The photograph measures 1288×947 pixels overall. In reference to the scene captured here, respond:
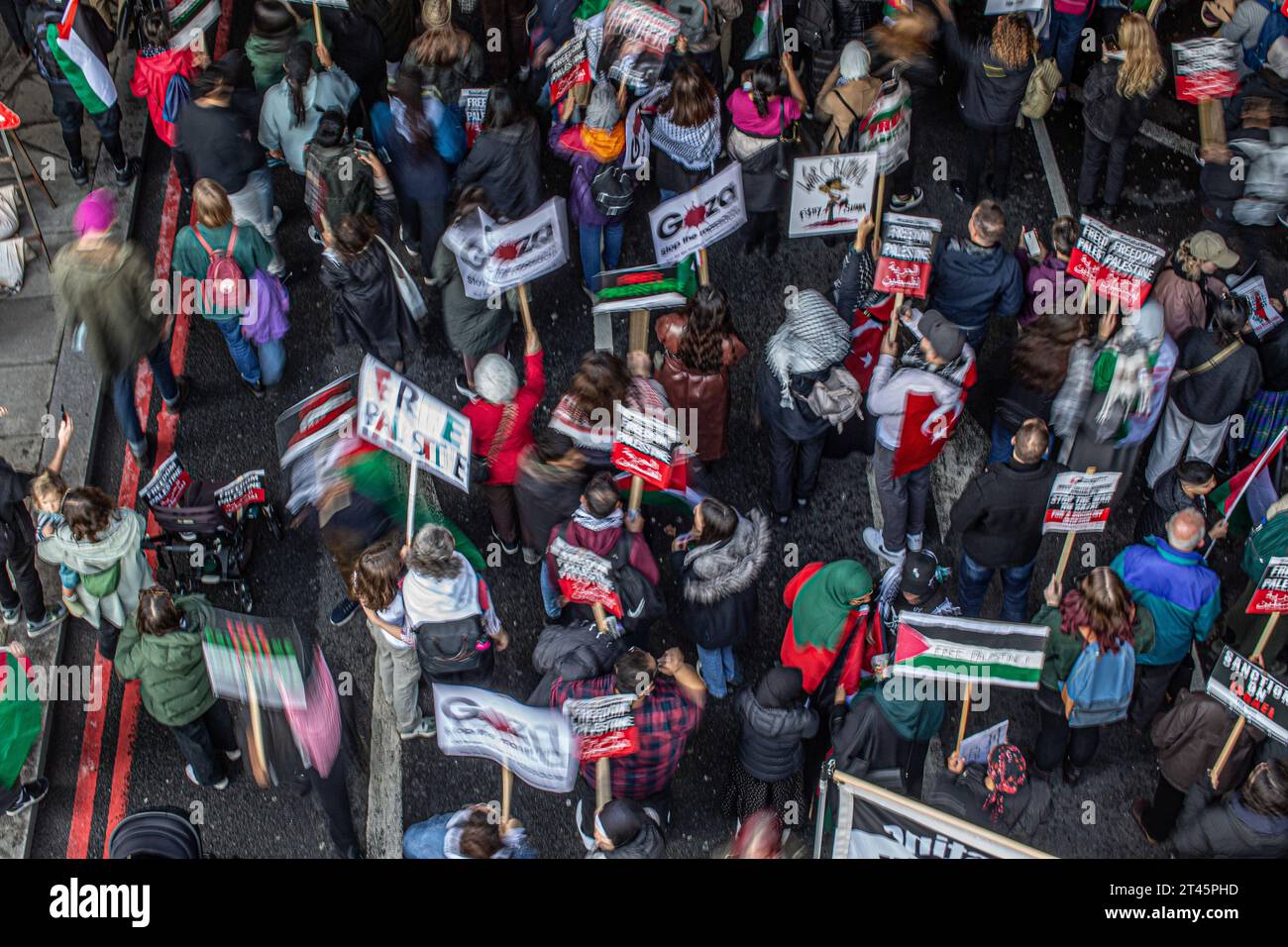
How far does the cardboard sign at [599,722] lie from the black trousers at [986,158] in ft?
22.3

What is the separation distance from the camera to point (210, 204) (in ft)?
35.9

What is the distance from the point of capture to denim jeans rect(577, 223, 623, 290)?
1245 cm

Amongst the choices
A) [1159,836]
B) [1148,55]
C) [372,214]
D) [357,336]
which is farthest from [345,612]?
[1148,55]

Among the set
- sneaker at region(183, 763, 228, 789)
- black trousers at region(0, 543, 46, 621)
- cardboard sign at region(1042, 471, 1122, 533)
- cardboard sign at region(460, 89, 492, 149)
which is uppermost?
cardboard sign at region(460, 89, 492, 149)

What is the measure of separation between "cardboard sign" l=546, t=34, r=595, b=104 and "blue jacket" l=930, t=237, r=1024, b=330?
10.5 ft

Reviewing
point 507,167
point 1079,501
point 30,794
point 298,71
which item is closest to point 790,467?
point 1079,501

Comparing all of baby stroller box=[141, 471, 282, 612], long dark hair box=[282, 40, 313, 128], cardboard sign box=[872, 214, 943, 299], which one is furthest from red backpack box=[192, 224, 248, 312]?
cardboard sign box=[872, 214, 943, 299]

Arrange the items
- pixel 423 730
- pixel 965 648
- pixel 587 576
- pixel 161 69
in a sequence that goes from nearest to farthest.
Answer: pixel 965 648, pixel 587 576, pixel 423 730, pixel 161 69

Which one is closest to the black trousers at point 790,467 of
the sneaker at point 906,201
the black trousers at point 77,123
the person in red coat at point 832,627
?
the person in red coat at point 832,627

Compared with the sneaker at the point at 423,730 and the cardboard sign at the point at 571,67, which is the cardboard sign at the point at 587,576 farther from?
the cardboard sign at the point at 571,67

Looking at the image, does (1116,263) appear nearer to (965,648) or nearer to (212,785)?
(965,648)

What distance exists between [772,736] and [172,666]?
361cm

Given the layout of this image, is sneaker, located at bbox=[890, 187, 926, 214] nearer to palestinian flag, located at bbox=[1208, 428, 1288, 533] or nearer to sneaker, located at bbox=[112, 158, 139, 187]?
palestinian flag, located at bbox=[1208, 428, 1288, 533]
